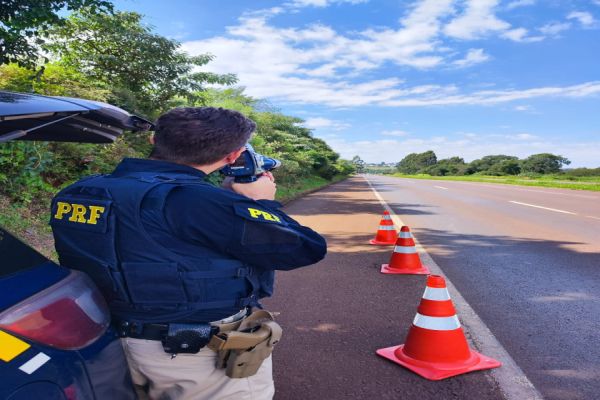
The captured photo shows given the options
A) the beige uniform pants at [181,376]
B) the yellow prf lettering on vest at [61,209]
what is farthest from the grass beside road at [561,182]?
the yellow prf lettering on vest at [61,209]

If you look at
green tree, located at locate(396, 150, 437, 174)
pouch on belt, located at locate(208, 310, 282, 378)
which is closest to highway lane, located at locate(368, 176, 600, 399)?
pouch on belt, located at locate(208, 310, 282, 378)

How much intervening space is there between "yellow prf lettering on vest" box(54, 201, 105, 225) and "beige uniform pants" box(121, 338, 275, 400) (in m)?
0.44

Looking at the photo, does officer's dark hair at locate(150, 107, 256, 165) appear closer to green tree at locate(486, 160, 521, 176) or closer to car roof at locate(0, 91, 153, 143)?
car roof at locate(0, 91, 153, 143)

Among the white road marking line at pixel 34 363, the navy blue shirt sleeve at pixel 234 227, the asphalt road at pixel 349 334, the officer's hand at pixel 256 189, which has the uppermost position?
the officer's hand at pixel 256 189

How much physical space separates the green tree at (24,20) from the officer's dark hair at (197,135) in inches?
267

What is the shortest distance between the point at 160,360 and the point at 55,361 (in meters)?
0.49

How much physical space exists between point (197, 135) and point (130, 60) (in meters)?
12.6

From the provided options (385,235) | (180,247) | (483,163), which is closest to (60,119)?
(180,247)

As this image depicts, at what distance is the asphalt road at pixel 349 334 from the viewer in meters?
3.19

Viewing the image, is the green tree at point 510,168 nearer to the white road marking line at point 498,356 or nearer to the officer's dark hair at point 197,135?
the white road marking line at point 498,356

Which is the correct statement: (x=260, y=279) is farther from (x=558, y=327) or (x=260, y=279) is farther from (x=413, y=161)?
(x=413, y=161)

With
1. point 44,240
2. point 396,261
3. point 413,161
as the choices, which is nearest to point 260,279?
point 396,261

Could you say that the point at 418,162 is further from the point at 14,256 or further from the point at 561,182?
the point at 14,256

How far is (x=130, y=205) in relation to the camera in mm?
1533
